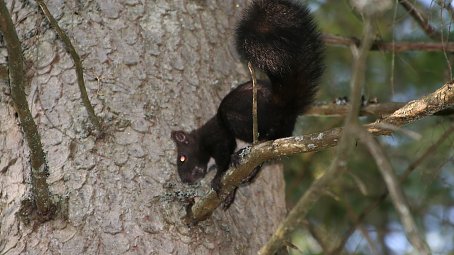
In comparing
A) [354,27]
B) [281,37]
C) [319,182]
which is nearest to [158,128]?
[281,37]

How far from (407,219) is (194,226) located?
4.77 feet

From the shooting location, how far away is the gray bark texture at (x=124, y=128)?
2.62 metres

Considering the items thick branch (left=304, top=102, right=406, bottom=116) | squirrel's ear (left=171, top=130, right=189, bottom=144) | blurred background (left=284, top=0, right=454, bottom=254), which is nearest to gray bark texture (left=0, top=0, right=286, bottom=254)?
squirrel's ear (left=171, top=130, right=189, bottom=144)

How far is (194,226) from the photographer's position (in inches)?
107

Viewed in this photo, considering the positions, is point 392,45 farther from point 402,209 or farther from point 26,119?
point 402,209

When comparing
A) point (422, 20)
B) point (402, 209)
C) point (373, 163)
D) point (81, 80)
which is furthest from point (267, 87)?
point (402, 209)

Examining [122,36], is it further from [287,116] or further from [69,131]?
[287,116]

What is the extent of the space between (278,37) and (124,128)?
0.70 m

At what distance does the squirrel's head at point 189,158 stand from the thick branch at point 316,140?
437 millimetres

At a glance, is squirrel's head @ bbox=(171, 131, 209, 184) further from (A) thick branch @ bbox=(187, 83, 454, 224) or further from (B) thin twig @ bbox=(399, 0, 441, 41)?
(B) thin twig @ bbox=(399, 0, 441, 41)

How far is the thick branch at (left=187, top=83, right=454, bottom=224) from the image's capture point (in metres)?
2.13

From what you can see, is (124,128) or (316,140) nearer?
(316,140)

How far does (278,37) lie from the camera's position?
2.86 metres

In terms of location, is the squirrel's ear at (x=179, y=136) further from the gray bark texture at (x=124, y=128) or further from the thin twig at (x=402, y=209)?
the thin twig at (x=402, y=209)
